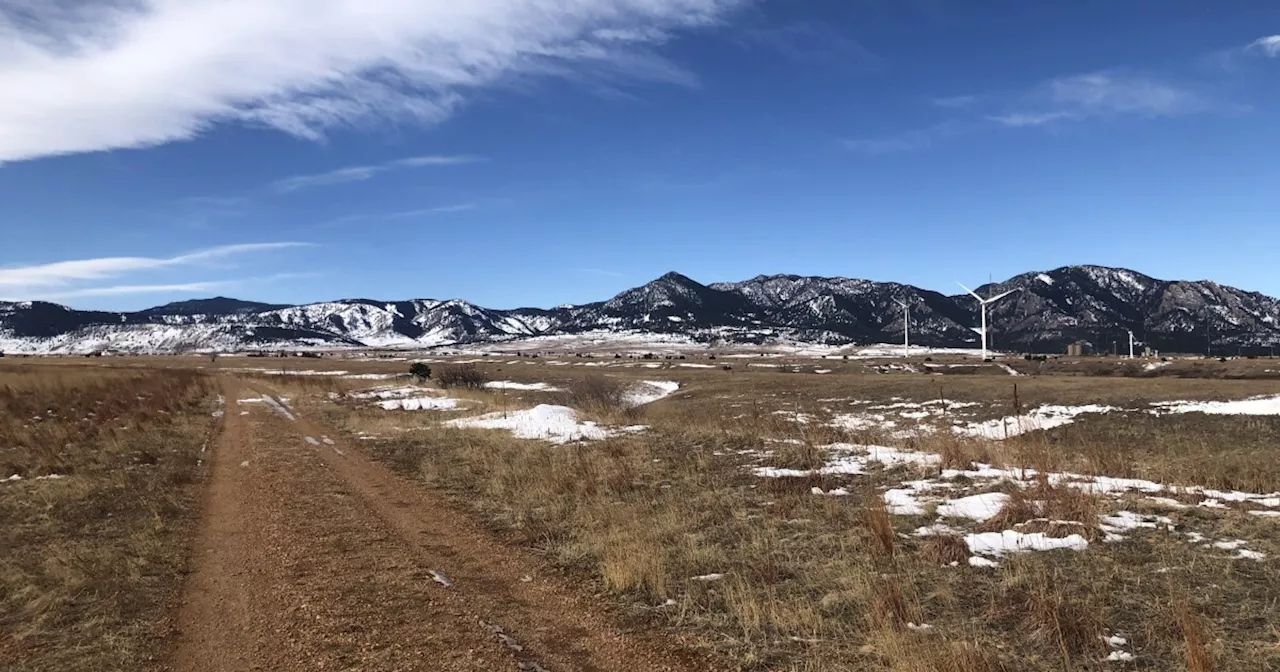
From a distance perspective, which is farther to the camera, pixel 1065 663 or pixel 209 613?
pixel 209 613

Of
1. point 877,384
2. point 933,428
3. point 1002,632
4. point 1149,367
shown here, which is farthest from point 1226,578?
point 1149,367

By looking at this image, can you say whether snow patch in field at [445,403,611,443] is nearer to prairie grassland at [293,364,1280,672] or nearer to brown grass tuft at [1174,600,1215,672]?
prairie grassland at [293,364,1280,672]

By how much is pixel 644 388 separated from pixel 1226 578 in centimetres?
5491

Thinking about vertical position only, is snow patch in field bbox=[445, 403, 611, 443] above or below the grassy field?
below

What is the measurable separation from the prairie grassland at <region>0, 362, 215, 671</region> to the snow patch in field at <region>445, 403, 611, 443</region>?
29.0 ft

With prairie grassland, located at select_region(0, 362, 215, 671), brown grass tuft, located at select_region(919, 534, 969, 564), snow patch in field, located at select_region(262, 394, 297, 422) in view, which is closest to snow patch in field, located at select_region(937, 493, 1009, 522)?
brown grass tuft, located at select_region(919, 534, 969, 564)

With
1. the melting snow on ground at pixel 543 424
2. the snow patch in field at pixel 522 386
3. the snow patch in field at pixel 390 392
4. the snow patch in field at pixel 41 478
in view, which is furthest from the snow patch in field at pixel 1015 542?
the snow patch in field at pixel 522 386

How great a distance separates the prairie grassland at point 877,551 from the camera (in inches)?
255

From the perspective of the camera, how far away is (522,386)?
65500mm

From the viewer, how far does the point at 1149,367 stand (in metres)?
78.3

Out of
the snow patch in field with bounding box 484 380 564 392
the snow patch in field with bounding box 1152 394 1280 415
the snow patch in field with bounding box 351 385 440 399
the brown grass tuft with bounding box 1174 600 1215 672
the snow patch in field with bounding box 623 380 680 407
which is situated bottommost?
the snow patch in field with bounding box 623 380 680 407

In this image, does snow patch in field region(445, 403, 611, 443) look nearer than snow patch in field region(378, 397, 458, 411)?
Yes

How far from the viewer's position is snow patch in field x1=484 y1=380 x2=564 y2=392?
60438 mm

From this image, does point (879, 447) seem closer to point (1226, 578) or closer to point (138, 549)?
point (1226, 578)
